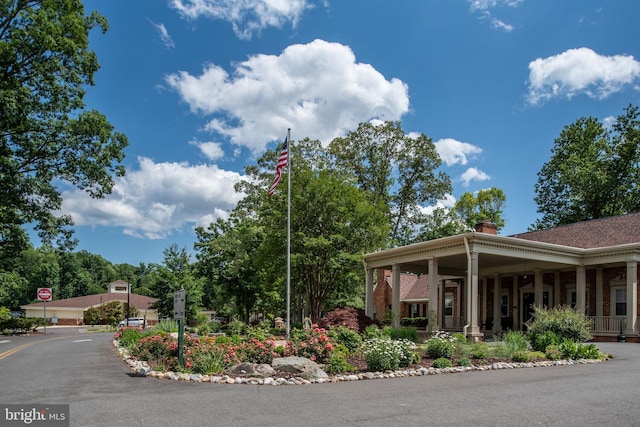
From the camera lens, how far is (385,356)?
1195 centimetres

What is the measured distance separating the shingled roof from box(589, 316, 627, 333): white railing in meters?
3.42

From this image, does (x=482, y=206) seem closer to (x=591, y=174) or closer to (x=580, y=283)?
(x=591, y=174)

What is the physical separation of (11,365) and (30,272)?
82302mm

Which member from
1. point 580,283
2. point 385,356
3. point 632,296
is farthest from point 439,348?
point 580,283

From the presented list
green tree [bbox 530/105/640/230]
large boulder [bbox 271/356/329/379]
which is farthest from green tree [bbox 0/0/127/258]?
green tree [bbox 530/105/640/230]

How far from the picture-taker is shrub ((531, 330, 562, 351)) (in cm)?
1570

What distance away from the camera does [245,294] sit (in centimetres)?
3719

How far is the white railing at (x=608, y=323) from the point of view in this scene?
2316 cm

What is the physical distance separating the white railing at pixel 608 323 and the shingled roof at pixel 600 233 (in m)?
3.42

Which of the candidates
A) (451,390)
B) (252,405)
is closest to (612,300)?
(451,390)

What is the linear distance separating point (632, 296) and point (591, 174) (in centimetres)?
2277

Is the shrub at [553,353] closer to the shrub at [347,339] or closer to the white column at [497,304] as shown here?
the shrub at [347,339]

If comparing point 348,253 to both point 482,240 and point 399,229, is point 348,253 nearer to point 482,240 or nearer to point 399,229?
point 482,240

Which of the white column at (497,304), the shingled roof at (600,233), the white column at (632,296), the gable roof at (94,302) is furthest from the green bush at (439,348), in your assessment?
the gable roof at (94,302)
